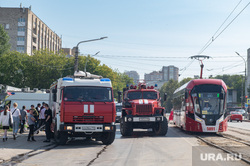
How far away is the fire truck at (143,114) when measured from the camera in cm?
1928

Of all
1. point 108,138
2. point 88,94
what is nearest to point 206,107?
point 108,138

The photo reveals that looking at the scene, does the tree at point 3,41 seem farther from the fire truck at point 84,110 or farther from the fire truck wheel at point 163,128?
the fire truck at point 84,110

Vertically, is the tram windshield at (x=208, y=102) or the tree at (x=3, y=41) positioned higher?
the tree at (x=3, y=41)

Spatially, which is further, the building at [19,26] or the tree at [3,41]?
the building at [19,26]

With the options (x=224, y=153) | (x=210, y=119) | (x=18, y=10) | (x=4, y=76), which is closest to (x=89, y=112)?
(x=224, y=153)

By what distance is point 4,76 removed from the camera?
56.6 meters

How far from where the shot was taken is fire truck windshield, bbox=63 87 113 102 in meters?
14.5

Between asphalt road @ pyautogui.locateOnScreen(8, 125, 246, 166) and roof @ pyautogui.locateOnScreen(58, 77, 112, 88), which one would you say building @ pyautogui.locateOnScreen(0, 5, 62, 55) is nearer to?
roof @ pyautogui.locateOnScreen(58, 77, 112, 88)

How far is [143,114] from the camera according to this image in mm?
19625

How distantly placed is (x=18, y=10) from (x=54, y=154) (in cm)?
7366

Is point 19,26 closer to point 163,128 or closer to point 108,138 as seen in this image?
point 163,128

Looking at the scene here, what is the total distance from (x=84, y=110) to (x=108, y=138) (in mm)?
1665

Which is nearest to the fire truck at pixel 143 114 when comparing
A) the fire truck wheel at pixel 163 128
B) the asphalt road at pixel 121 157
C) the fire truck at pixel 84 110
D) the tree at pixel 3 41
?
the fire truck wheel at pixel 163 128

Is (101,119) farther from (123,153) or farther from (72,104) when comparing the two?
(123,153)
